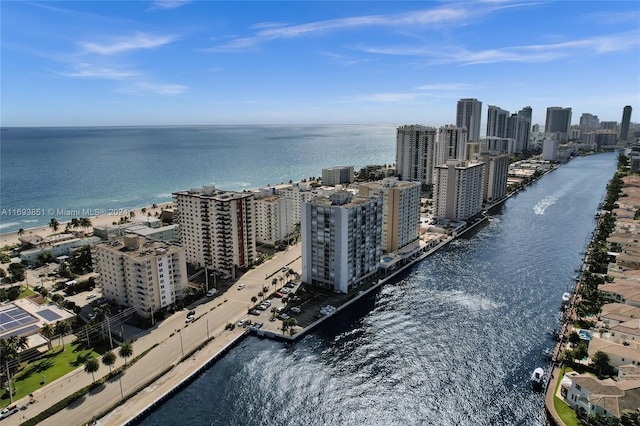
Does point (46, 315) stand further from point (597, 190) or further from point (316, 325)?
point (597, 190)

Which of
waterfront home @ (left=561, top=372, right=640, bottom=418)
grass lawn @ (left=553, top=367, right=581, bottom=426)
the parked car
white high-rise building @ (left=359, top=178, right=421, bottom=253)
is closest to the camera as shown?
waterfront home @ (left=561, top=372, right=640, bottom=418)

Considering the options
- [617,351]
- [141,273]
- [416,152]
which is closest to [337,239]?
[141,273]

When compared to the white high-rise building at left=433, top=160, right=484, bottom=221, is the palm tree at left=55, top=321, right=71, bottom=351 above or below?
below

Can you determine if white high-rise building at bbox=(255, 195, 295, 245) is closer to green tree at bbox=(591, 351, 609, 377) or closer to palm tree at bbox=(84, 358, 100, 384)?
palm tree at bbox=(84, 358, 100, 384)

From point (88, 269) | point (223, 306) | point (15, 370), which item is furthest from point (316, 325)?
point (88, 269)

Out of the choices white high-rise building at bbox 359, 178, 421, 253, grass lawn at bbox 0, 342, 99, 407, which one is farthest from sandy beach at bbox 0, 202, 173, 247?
white high-rise building at bbox 359, 178, 421, 253
